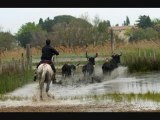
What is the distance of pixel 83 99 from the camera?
62.3 ft

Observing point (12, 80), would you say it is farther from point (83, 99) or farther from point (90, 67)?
point (83, 99)

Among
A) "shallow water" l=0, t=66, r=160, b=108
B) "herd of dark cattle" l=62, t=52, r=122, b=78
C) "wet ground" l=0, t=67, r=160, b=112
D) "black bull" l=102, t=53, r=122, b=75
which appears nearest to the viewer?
"wet ground" l=0, t=67, r=160, b=112

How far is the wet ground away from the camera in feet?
53.3

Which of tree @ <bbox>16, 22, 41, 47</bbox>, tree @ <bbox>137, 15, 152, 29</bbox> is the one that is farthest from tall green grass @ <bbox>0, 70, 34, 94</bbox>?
tree @ <bbox>137, 15, 152, 29</bbox>

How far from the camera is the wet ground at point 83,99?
16.2 m

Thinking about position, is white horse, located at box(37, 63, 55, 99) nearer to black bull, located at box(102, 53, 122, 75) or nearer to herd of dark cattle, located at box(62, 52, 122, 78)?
herd of dark cattle, located at box(62, 52, 122, 78)

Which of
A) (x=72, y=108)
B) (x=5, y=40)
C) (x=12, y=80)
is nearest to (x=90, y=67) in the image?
(x=12, y=80)

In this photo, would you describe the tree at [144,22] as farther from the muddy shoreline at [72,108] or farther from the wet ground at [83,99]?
the muddy shoreline at [72,108]

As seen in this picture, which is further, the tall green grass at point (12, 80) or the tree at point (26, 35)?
the tree at point (26, 35)

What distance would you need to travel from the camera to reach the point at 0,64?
87.2ft

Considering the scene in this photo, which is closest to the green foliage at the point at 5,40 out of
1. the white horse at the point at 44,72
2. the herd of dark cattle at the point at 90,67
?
the herd of dark cattle at the point at 90,67

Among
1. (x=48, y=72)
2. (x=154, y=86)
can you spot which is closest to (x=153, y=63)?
(x=154, y=86)

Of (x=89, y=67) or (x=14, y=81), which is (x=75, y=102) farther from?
(x=89, y=67)

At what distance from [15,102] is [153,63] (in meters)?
13.8
